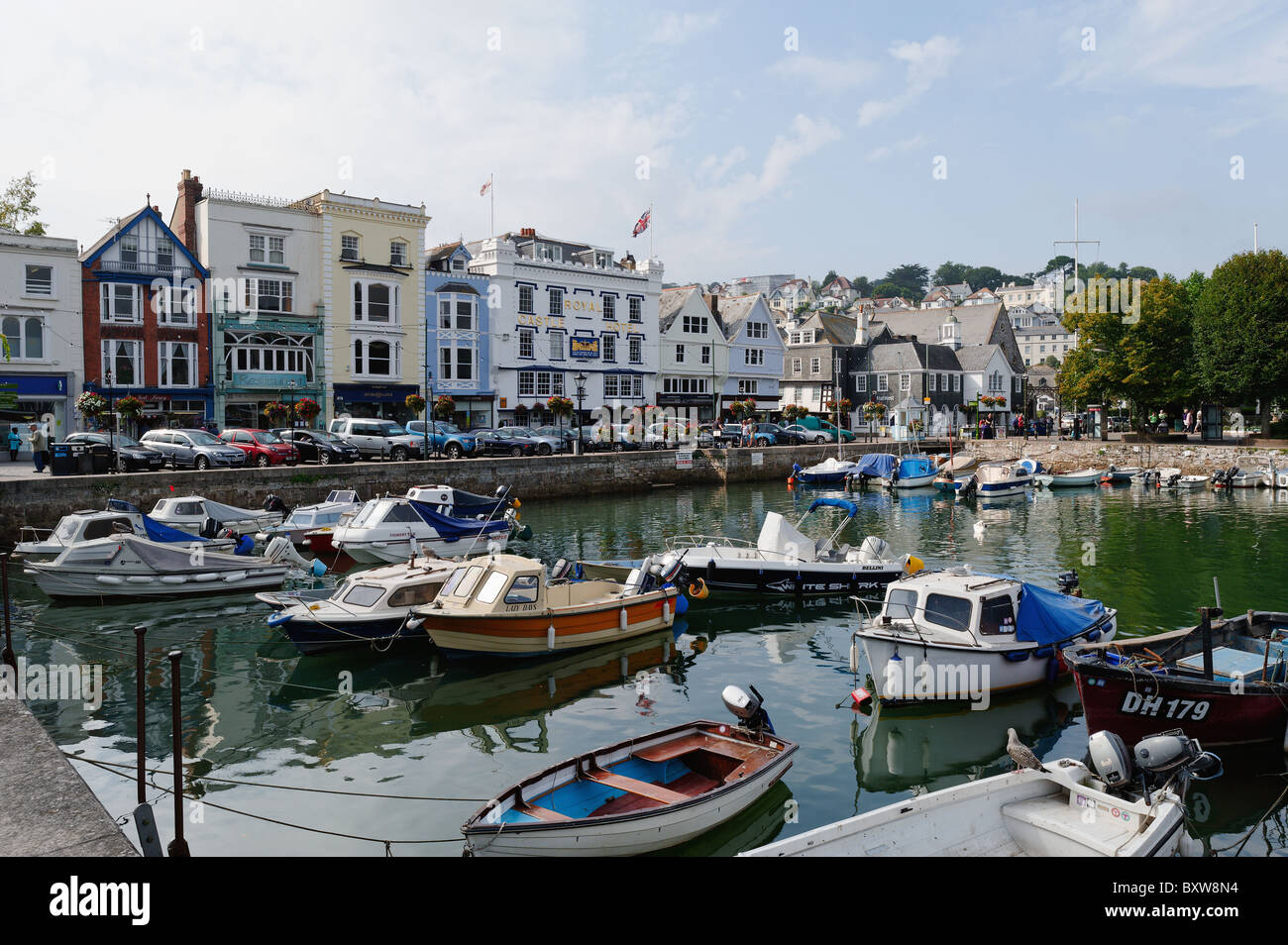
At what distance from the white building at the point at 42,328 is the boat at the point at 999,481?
155 feet

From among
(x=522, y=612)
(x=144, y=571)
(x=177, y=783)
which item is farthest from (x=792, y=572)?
(x=177, y=783)

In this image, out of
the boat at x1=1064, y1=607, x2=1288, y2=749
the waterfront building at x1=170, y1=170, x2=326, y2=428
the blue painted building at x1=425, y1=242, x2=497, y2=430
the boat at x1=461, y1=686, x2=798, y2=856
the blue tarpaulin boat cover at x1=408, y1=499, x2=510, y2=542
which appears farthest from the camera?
the blue painted building at x1=425, y1=242, x2=497, y2=430

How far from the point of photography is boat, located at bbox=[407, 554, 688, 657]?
700 inches

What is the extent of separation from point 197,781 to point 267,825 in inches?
82.5

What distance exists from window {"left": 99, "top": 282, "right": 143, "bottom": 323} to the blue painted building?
1575 centimetres

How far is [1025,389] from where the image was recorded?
95.9m

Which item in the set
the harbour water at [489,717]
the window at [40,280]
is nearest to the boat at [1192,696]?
the harbour water at [489,717]

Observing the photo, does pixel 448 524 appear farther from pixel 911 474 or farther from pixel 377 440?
pixel 911 474

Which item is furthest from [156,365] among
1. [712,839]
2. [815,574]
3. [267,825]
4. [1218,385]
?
[1218,385]

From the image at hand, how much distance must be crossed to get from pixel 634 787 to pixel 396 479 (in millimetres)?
31299

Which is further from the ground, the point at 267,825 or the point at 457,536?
the point at 457,536

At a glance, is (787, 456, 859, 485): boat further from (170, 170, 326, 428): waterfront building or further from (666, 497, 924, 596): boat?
(666, 497, 924, 596): boat

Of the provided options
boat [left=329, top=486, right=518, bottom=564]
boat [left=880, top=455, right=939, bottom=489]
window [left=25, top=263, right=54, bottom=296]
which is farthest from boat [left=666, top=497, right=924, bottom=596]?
window [left=25, top=263, right=54, bottom=296]
